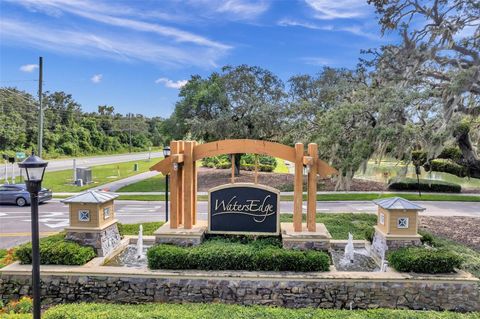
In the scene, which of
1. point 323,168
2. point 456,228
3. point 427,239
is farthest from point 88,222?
point 456,228

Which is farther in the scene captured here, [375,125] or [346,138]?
[346,138]

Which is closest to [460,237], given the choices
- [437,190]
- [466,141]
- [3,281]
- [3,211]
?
[466,141]

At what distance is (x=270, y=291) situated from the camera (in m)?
7.38

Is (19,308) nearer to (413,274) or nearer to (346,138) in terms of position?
(413,274)

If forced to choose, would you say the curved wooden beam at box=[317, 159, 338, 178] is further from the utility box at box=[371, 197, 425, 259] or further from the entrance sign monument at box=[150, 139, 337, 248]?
the utility box at box=[371, 197, 425, 259]

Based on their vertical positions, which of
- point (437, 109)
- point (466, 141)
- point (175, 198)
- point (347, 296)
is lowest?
point (347, 296)

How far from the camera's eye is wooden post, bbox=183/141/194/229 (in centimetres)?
935

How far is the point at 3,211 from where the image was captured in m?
17.1

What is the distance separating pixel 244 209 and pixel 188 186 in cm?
160

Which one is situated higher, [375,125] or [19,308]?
[375,125]

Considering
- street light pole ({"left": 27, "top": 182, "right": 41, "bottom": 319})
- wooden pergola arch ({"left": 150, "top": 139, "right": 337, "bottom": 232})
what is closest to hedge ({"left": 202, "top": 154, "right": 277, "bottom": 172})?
wooden pergola arch ({"left": 150, "top": 139, "right": 337, "bottom": 232})

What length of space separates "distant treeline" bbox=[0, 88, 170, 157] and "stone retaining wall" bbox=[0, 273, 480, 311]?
28511 millimetres

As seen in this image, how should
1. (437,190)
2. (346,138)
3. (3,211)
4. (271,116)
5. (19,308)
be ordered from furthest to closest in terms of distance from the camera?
1. (271,116)
2. (437,190)
3. (3,211)
4. (346,138)
5. (19,308)

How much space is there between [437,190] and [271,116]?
1174cm
